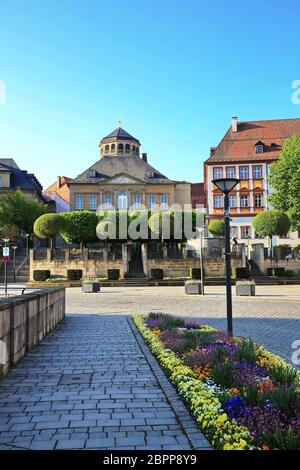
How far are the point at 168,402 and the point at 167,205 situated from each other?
63872mm

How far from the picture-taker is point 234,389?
5055 millimetres

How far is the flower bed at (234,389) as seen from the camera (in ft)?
12.5

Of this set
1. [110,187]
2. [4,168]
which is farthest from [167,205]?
[4,168]

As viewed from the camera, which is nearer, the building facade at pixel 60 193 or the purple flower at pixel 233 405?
the purple flower at pixel 233 405

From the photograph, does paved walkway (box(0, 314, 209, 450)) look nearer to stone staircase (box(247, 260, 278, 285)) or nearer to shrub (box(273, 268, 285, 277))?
stone staircase (box(247, 260, 278, 285))

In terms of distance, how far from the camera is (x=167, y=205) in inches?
2712

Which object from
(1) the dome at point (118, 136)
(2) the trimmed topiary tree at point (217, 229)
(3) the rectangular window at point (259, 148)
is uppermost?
(1) the dome at point (118, 136)

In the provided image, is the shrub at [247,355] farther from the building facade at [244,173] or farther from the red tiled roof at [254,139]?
the red tiled roof at [254,139]

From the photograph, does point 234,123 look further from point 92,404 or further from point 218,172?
point 92,404

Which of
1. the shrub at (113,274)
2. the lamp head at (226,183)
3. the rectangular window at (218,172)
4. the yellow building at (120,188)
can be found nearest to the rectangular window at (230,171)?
the rectangular window at (218,172)

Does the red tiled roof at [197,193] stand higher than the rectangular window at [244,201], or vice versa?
the red tiled roof at [197,193]

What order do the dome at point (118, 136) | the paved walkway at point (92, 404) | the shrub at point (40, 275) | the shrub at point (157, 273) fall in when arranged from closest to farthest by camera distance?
1. the paved walkway at point (92, 404)
2. the shrub at point (40, 275)
3. the shrub at point (157, 273)
4. the dome at point (118, 136)

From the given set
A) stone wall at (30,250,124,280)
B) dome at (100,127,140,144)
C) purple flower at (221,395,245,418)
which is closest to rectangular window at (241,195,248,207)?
stone wall at (30,250,124,280)

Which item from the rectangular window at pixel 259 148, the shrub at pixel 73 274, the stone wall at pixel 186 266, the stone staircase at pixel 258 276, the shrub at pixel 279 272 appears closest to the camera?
the stone staircase at pixel 258 276
